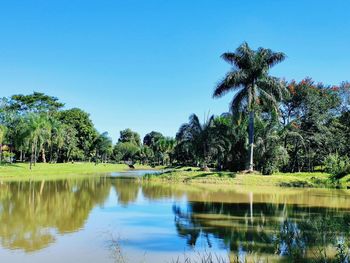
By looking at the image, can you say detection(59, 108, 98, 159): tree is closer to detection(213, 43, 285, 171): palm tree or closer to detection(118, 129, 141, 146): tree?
detection(118, 129, 141, 146): tree

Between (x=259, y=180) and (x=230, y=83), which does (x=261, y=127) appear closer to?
(x=230, y=83)

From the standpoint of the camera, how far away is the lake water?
9609 millimetres

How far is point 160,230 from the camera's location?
42.7 feet

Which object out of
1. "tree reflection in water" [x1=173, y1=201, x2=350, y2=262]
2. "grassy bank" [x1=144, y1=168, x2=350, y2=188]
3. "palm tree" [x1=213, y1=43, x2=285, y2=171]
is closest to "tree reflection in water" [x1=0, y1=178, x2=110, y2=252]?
"tree reflection in water" [x1=173, y1=201, x2=350, y2=262]

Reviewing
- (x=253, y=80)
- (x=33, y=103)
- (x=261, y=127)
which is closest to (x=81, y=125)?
(x=33, y=103)

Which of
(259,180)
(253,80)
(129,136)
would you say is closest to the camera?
(259,180)

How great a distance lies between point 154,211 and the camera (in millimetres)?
17844

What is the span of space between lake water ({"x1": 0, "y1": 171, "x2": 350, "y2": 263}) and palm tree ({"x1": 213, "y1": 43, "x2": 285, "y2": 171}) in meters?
19.8

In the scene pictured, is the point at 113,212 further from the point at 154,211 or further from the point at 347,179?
the point at 347,179

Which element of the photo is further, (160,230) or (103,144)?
(103,144)

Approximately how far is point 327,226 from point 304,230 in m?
0.92

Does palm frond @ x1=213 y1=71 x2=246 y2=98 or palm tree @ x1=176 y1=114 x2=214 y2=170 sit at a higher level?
palm frond @ x1=213 y1=71 x2=246 y2=98

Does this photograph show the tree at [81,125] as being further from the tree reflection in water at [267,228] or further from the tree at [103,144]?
the tree reflection in water at [267,228]

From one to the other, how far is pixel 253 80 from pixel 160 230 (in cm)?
3009
